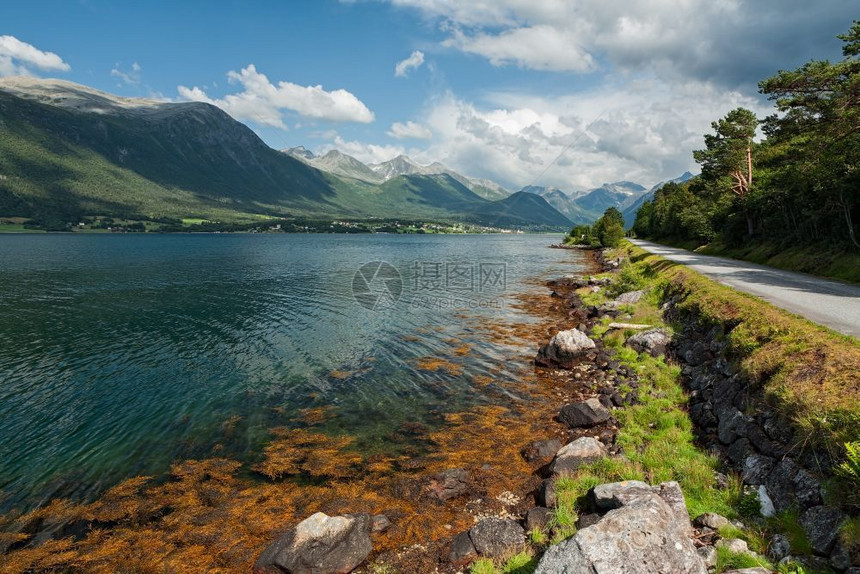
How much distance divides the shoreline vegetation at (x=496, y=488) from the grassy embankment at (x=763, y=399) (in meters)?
0.06

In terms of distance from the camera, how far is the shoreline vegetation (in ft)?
38.0

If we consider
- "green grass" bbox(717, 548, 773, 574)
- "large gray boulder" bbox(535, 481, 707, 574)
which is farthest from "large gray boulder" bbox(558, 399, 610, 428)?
"large gray boulder" bbox(535, 481, 707, 574)

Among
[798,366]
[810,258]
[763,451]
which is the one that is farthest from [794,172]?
[763,451]

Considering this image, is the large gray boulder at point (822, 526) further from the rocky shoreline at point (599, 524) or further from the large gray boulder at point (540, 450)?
the large gray boulder at point (540, 450)

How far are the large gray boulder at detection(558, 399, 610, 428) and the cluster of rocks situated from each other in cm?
406

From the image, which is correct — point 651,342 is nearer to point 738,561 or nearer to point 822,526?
point 822,526

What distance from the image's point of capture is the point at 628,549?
8969 millimetres

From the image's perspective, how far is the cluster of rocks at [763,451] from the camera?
31.5 ft

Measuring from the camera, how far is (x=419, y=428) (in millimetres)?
21891

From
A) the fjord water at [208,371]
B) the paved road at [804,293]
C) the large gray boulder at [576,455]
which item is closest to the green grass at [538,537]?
the large gray boulder at [576,455]

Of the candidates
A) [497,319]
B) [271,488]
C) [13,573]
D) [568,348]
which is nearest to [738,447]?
[568,348]

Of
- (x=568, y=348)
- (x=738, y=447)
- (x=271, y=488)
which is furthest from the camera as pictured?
(x=568, y=348)

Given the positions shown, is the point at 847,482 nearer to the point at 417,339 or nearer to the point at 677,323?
the point at 677,323

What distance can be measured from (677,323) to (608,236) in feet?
393
